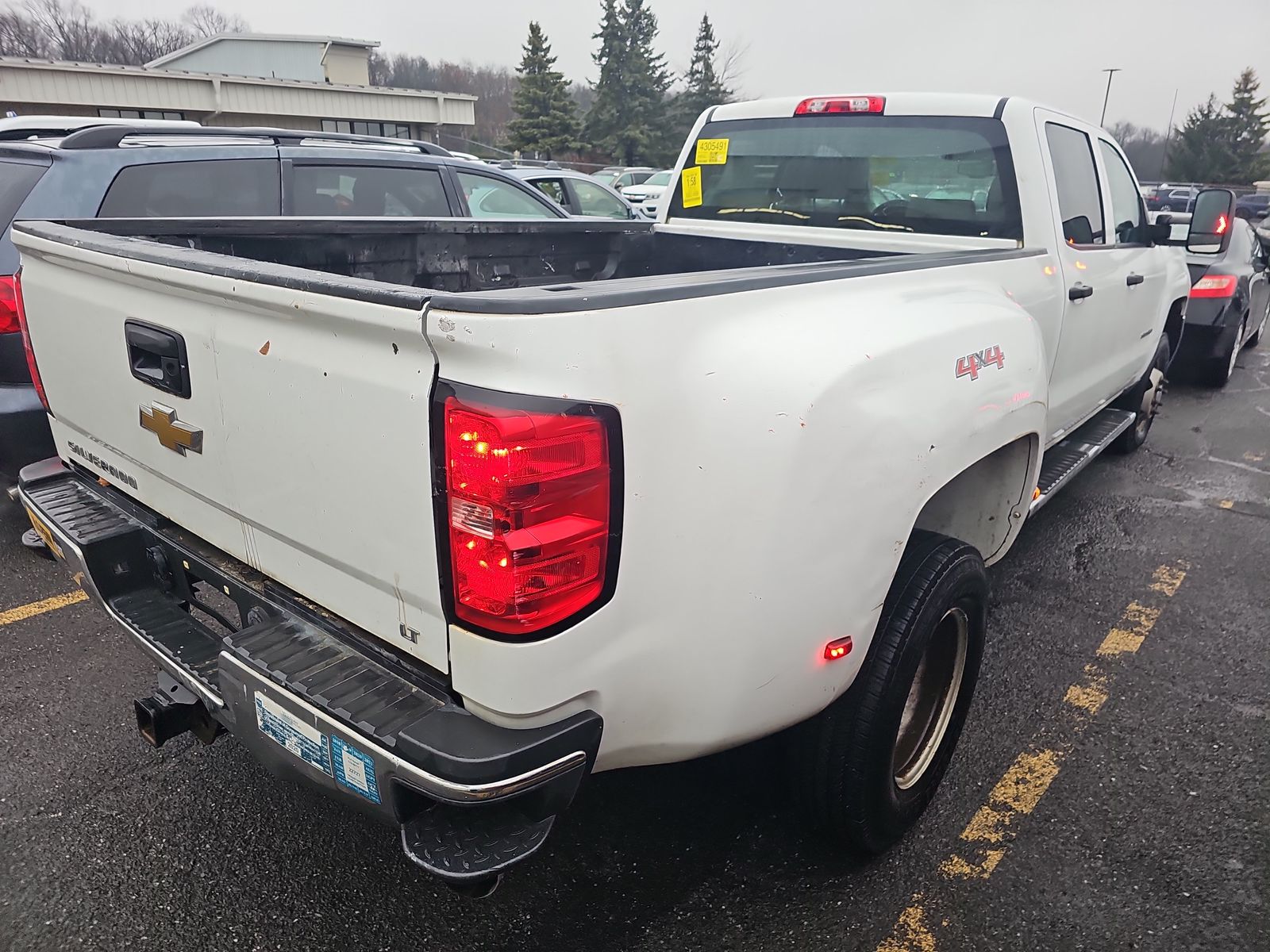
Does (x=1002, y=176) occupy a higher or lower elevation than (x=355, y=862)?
higher

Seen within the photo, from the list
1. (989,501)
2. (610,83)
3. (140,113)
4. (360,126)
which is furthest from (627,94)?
(989,501)

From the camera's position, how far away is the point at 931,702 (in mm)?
2582

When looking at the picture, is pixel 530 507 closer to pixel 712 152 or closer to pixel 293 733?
pixel 293 733

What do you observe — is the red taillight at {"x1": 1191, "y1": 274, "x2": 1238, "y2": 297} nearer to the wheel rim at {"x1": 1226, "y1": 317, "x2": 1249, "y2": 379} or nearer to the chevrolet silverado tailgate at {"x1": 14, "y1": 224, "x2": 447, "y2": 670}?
the wheel rim at {"x1": 1226, "y1": 317, "x2": 1249, "y2": 379}

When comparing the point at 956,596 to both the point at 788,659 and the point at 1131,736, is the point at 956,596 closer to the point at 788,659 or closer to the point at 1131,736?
the point at 788,659

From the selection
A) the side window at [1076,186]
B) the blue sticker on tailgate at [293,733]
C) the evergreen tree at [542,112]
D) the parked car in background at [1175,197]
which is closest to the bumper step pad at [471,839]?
the blue sticker on tailgate at [293,733]

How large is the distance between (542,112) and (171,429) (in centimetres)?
4969

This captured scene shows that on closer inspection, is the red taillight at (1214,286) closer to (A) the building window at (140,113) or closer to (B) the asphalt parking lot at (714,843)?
(B) the asphalt parking lot at (714,843)

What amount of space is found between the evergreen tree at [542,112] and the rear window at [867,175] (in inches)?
1811

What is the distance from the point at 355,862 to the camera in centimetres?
247

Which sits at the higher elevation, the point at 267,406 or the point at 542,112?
the point at 542,112

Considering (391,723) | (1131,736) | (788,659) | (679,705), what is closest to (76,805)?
(391,723)

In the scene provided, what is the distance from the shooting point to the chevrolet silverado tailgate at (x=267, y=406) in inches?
64.2

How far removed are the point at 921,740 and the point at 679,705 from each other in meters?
1.14
